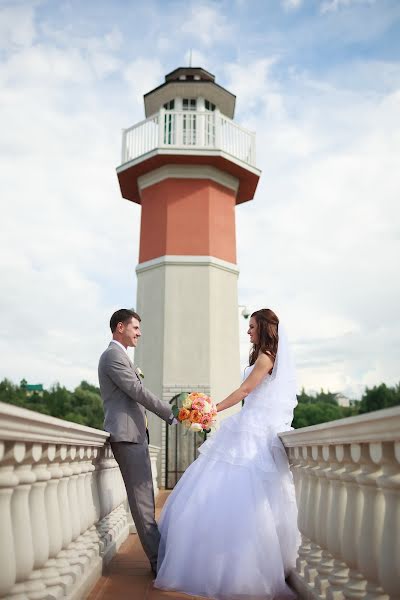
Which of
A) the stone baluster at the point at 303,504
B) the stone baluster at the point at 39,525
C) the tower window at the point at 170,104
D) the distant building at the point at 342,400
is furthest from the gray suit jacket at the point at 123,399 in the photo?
the distant building at the point at 342,400

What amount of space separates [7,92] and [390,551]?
6.64 metres

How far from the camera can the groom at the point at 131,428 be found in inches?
150

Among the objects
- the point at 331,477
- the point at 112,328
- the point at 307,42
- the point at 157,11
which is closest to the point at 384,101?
the point at 307,42

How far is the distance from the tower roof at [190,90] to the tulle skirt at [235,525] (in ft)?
47.2

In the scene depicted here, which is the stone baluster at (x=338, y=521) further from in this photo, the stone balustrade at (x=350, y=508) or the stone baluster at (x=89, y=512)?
the stone baluster at (x=89, y=512)

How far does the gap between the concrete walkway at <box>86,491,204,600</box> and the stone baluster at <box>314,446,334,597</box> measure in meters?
0.99

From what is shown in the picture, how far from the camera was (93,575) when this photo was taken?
3.35m

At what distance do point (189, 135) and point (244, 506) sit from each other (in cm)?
1285

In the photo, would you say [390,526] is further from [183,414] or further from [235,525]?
[183,414]

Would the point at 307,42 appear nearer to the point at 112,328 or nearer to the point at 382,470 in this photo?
the point at 112,328

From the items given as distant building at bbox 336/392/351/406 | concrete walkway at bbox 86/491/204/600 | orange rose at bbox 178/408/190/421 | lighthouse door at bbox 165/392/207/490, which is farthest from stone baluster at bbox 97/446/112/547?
distant building at bbox 336/392/351/406

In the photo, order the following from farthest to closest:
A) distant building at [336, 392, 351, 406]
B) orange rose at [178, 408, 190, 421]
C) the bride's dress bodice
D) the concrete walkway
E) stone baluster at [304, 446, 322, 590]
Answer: distant building at [336, 392, 351, 406] < orange rose at [178, 408, 190, 421] < the bride's dress bodice < the concrete walkway < stone baluster at [304, 446, 322, 590]

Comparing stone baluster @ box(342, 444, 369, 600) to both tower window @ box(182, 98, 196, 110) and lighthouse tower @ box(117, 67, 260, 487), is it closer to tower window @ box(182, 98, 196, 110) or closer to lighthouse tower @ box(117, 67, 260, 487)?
lighthouse tower @ box(117, 67, 260, 487)

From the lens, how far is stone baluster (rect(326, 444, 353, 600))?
7.13ft
